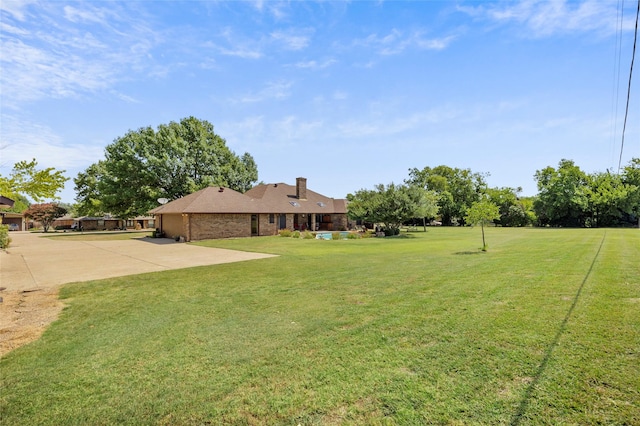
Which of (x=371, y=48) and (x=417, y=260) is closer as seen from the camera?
(x=417, y=260)

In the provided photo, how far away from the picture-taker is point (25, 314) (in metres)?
6.36

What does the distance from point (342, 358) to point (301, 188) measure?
104ft

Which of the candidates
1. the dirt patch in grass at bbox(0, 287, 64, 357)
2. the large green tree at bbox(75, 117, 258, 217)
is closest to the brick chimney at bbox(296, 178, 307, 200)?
the large green tree at bbox(75, 117, 258, 217)

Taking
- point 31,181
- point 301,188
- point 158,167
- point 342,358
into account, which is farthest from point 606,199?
point 158,167

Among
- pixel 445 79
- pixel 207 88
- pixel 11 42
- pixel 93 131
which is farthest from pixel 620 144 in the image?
pixel 93 131

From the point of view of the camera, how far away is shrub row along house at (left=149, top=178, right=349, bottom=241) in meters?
24.9

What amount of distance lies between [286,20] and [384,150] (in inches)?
750

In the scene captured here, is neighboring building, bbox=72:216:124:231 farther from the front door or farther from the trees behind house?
the trees behind house

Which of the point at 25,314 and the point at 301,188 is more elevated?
the point at 301,188

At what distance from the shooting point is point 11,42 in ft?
24.2

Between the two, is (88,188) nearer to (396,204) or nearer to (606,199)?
(396,204)

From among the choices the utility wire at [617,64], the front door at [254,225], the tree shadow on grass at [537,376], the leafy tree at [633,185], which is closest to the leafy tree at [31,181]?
the tree shadow on grass at [537,376]

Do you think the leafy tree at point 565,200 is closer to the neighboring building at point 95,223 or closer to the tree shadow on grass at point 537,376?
the tree shadow on grass at point 537,376

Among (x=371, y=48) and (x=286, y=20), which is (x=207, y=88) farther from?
(x=371, y=48)
